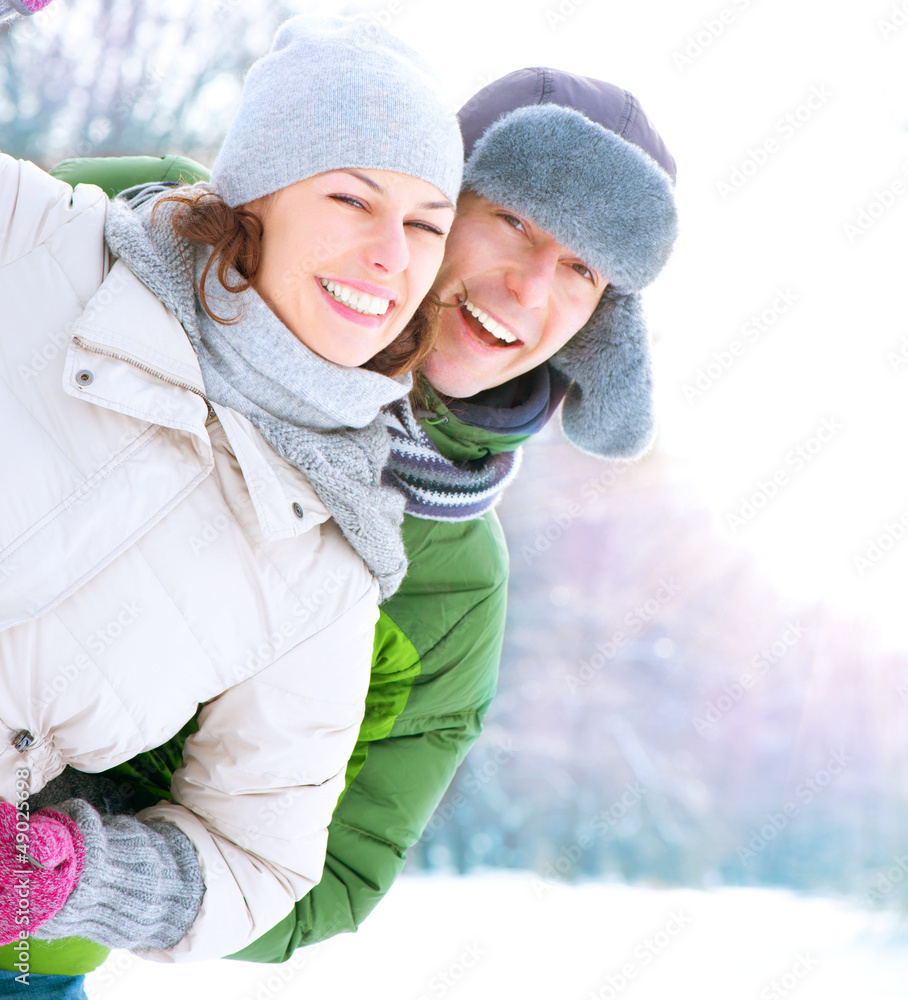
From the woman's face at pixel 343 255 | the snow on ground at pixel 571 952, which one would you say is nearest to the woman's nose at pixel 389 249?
the woman's face at pixel 343 255

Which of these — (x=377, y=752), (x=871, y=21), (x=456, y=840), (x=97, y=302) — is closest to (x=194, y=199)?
(x=97, y=302)

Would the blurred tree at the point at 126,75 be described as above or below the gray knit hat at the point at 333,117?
below

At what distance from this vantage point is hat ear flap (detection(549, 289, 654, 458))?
1324mm

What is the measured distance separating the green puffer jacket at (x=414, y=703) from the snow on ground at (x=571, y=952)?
65 cm

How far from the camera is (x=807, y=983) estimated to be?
236cm

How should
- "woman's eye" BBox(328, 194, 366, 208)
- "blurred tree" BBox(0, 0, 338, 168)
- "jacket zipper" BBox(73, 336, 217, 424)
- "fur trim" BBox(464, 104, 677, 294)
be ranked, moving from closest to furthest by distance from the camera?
"jacket zipper" BBox(73, 336, 217, 424)
"woman's eye" BBox(328, 194, 366, 208)
"fur trim" BBox(464, 104, 677, 294)
"blurred tree" BBox(0, 0, 338, 168)

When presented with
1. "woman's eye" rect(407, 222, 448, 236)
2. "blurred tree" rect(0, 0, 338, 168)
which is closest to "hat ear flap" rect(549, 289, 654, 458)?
"woman's eye" rect(407, 222, 448, 236)

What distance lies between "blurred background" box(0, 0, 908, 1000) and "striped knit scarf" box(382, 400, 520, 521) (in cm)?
129

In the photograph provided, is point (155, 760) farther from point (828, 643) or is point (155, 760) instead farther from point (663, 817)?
point (828, 643)

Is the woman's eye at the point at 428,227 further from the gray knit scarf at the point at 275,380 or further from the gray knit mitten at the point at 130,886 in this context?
the gray knit mitten at the point at 130,886

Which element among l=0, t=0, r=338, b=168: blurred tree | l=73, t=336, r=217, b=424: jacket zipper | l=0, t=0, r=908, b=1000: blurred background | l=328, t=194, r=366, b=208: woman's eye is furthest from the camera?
l=0, t=0, r=908, b=1000: blurred background

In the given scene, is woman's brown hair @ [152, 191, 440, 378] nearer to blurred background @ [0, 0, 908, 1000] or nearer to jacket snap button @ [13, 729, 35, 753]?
jacket snap button @ [13, 729, 35, 753]

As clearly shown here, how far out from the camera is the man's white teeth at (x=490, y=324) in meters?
1.24

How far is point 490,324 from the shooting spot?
1.24m
